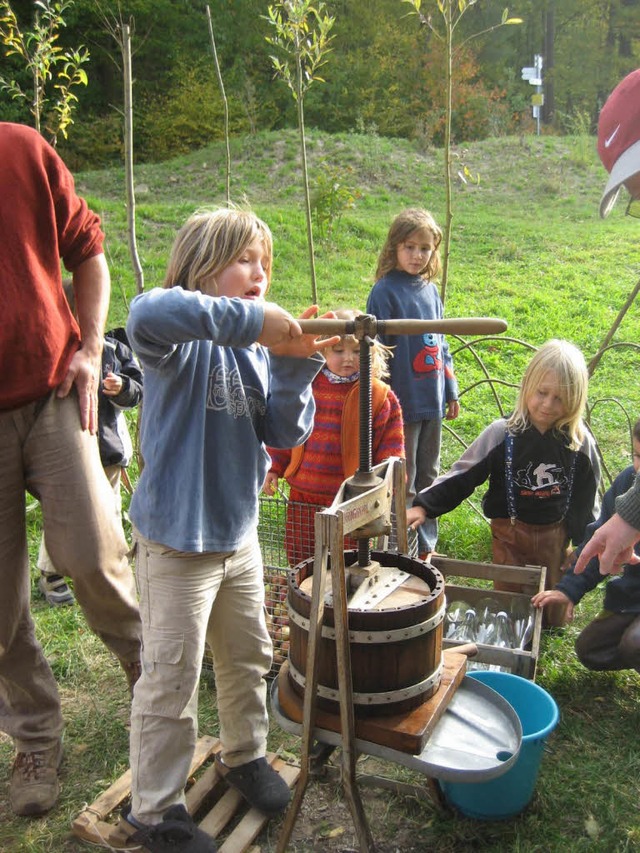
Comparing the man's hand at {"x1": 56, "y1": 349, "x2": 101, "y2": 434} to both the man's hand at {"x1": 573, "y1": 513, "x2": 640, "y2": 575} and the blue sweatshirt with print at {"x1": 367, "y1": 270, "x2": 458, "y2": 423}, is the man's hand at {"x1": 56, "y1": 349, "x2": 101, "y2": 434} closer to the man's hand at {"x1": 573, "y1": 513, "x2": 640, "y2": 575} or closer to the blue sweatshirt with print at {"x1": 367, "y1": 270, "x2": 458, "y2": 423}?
the man's hand at {"x1": 573, "y1": 513, "x2": 640, "y2": 575}

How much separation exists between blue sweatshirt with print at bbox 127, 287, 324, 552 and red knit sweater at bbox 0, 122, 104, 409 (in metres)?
0.39

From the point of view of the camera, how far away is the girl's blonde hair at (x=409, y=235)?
12.9 ft

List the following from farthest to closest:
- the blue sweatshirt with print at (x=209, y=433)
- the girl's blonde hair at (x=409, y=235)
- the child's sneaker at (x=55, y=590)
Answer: the girl's blonde hair at (x=409, y=235), the child's sneaker at (x=55, y=590), the blue sweatshirt with print at (x=209, y=433)

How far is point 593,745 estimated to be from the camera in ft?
9.11

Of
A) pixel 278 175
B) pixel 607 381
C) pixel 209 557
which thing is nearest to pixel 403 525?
pixel 209 557

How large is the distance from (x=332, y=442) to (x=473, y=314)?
5.58 meters

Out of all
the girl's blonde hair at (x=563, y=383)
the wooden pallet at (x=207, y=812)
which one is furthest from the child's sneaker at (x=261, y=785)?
the girl's blonde hair at (x=563, y=383)

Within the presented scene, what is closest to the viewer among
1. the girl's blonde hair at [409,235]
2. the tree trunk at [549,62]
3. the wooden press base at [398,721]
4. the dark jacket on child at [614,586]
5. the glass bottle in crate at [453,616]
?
the wooden press base at [398,721]

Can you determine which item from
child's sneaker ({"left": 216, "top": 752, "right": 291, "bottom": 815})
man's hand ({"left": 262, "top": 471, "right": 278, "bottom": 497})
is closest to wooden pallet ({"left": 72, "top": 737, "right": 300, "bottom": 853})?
child's sneaker ({"left": 216, "top": 752, "right": 291, "bottom": 815})

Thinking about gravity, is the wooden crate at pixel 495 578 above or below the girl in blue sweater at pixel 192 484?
below

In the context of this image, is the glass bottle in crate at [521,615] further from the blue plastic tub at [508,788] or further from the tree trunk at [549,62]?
the tree trunk at [549,62]

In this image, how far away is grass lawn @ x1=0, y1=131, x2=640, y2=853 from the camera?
2439 mm

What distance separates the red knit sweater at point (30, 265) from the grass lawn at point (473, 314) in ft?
4.64

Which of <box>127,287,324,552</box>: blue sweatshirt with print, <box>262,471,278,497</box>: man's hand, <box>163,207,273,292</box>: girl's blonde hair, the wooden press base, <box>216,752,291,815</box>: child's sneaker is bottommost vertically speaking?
<box>216,752,291,815</box>: child's sneaker
